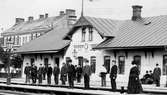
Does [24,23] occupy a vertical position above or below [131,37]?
above

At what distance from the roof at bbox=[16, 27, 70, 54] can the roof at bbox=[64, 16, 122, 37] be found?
2122 millimetres

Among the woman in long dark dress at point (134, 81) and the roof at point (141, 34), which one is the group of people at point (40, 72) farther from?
the woman in long dark dress at point (134, 81)

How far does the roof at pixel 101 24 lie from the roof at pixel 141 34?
0.60 m

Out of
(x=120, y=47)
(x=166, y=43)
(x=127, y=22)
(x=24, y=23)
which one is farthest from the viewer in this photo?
(x=24, y=23)

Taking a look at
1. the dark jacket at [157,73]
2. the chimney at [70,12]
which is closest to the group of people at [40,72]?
the dark jacket at [157,73]

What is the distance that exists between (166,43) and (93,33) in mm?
9071

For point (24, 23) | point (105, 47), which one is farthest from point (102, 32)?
point (24, 23)

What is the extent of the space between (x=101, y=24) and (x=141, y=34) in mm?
4595

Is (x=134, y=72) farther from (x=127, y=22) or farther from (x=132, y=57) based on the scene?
(x=127, y=22)

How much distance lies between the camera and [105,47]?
33625 mm

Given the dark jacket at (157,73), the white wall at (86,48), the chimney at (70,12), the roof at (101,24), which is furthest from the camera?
the chimney at (70,12)

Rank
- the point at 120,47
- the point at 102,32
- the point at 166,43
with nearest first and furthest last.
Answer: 1. the point at 166,43
2. the point at 120,47
3. the point at 102,32

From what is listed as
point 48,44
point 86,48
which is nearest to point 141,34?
point 86,48

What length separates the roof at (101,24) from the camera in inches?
1394
